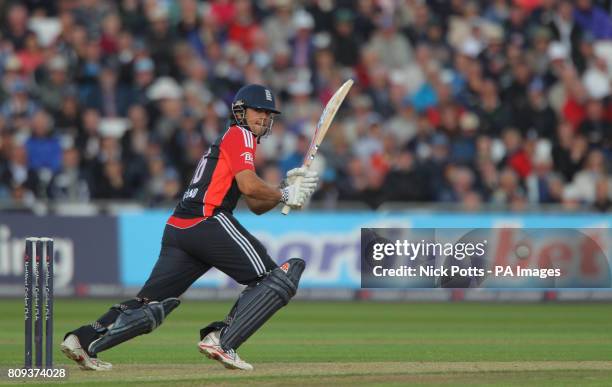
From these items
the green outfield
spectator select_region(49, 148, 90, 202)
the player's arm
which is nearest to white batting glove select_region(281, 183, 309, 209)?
the player's arm

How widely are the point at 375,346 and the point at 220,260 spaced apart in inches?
127

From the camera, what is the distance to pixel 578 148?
2075cm

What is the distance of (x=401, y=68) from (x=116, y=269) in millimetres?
6430

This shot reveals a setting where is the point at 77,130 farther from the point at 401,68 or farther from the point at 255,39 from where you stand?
the point at 401,68

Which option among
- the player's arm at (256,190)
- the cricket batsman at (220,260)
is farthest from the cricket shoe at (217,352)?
the player's arm at (256,190)

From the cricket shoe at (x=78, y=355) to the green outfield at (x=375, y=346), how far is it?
0.10 meters

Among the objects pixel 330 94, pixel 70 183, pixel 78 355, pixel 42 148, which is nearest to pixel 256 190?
pixel 78 355

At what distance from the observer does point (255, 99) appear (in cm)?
1013

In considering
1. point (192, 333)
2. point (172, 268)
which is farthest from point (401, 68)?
point (172, 268)

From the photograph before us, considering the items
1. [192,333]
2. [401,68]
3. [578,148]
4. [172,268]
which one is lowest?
[192,333]

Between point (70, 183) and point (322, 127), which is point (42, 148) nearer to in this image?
point (70, 183)

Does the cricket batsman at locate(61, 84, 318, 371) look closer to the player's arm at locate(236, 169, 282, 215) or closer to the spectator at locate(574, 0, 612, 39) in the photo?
the player's arm at locate(236, 169, 282, 215)

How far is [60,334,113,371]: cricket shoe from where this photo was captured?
32.3 feet

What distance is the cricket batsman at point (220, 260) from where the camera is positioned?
9.88m
